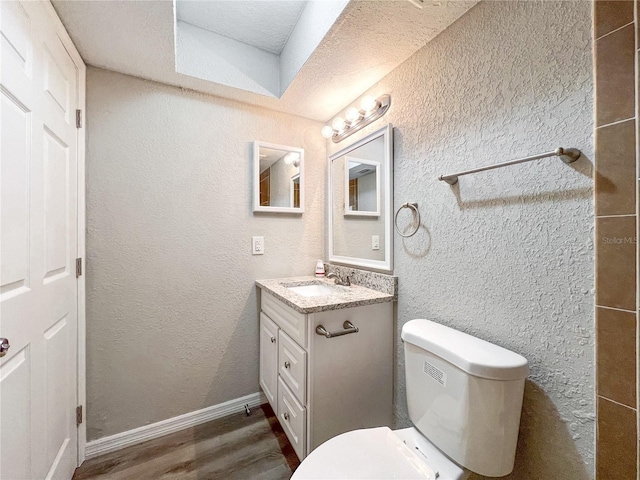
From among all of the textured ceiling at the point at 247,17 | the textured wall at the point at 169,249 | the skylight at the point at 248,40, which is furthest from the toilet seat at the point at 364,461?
the textured ceiling at the point at 247,17

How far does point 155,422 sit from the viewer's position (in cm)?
155

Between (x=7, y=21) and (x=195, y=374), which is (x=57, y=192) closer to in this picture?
(x=7, y=21)

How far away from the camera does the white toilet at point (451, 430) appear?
2.64 feet

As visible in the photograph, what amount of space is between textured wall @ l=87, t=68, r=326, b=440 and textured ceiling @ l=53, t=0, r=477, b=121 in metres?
0.15

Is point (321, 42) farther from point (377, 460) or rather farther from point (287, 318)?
point (377, 460)

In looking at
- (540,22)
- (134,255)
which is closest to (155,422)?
(134,255)

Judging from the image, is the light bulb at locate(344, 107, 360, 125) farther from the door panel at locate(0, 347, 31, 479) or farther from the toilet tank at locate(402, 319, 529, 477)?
the door panel at locate(0, 347, 31, 479)

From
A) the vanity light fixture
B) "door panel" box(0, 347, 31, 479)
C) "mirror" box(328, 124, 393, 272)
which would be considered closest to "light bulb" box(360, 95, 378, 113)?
the vanity light fixture

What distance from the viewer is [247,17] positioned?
4.91 ft

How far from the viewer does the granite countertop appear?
1.20 metres

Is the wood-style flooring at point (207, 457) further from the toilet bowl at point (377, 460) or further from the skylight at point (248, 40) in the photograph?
the skylight at point (248, 40)

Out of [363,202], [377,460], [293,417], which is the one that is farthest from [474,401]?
[363,202]

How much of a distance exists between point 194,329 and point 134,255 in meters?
0.56

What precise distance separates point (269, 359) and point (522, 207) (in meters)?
1.51
